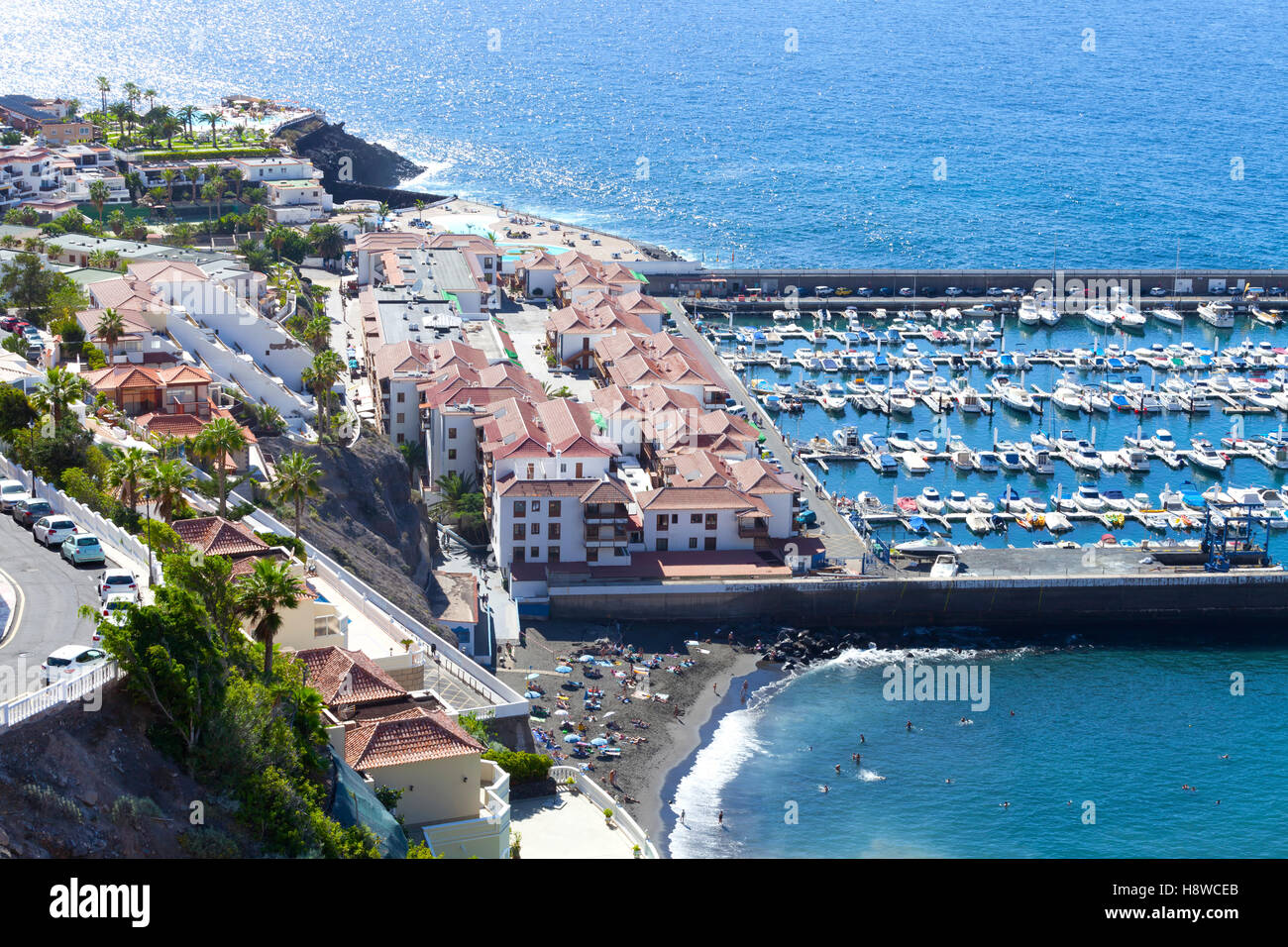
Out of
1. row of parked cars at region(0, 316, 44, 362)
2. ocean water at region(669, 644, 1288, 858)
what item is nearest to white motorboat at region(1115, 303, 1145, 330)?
ocean water at region(669, 644, 1288, 858)

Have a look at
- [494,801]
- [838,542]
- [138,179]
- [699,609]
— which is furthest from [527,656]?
[138,179]

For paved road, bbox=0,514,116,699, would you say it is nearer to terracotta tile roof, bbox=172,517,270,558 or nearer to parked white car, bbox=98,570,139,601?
parked white car, bbox=98,570,139,601

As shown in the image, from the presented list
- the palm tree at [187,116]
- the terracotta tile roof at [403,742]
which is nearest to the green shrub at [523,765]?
the terracotta tile roof at [403,742]

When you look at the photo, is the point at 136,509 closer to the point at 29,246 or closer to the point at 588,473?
the point at 588,473

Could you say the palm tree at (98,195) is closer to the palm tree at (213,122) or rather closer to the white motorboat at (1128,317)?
the palm tree at (213,122)

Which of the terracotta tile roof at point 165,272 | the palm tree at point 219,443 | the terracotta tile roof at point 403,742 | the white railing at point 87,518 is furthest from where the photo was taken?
the terracotta tile roof at point 165,272

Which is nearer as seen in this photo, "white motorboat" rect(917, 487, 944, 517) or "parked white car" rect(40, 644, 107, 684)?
"parked white car" rect(40, 644, 107, 684)
